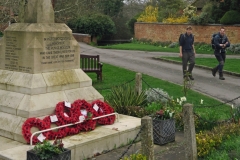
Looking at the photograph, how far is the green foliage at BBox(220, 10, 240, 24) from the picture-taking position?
3089 cm

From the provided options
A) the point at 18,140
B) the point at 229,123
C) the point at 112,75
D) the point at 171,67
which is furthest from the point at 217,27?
the point at 18,140

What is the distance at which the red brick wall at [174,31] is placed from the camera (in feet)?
101

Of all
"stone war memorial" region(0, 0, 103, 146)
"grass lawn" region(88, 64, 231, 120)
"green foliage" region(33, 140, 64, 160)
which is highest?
"stone war memorial" region(0, 0, 103, 146)

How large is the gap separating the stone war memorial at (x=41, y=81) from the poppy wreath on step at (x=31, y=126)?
0.11m

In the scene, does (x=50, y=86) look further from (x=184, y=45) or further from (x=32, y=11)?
(x=184, y=45)

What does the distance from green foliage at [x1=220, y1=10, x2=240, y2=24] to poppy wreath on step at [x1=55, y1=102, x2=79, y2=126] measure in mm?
25380

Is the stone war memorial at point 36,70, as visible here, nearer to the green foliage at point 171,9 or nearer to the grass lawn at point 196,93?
the grass lawn at point 196,93

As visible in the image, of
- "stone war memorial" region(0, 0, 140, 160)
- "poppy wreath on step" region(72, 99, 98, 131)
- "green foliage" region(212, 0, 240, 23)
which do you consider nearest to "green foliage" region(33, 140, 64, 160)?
"stone war memorial" region(0, 0, 140, 160)

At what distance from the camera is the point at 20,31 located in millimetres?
8156

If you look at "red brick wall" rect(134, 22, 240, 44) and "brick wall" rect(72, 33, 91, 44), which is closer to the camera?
"red brick wall" rect(134, 22, 240, 44)

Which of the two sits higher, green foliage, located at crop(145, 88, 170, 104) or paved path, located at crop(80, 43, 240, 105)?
green foliage, located at crop(145, 88, 170, 104)

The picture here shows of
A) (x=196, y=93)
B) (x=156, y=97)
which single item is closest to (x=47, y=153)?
(x=156, y=97)

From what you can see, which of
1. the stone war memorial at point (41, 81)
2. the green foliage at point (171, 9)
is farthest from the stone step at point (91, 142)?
the green foliage at point (171, 9)

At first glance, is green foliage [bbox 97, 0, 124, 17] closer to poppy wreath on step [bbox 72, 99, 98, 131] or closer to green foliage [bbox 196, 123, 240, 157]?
poppy wreath on step [bbox 72, 99, 98, 131]
